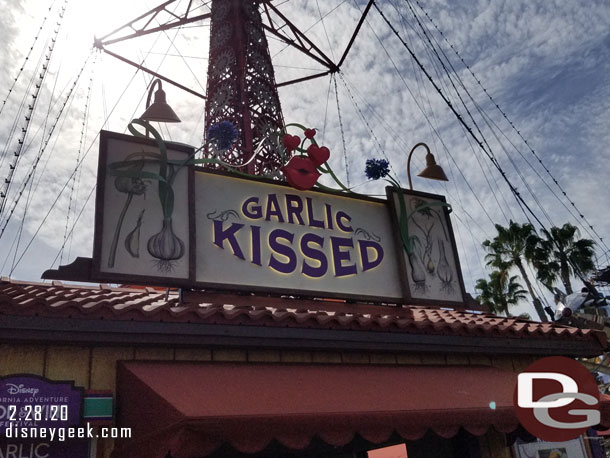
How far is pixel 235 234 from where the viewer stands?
284 inches

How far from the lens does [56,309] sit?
4852 mm

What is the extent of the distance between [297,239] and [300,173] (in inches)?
44.1

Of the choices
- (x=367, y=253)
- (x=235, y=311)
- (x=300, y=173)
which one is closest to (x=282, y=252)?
(x=300, y=173)

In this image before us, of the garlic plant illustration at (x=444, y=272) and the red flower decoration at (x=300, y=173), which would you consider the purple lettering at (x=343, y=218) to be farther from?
the garlic plant illustration at (x=444, y=272)

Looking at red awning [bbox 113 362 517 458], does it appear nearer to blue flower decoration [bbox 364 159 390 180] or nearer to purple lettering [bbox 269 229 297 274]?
purple lettering [bbox 269 229 297 274]

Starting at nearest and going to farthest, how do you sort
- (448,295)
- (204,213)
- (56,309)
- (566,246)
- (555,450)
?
(56,309)
(204,213)
(555,450)
(448,295)
(566,246)

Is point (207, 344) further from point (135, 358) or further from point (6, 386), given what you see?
point (6, 386)

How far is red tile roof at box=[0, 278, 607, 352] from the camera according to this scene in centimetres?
498

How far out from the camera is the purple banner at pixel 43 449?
15.0ft

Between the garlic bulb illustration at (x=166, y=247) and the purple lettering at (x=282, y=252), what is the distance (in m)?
1.36

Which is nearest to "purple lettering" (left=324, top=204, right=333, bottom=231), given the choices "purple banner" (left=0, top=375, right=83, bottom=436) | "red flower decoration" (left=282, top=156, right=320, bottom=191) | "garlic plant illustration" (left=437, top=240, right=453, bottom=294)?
"red flower decoration" (left=282, top=156, right=320, bottom=191)

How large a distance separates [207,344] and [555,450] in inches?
222

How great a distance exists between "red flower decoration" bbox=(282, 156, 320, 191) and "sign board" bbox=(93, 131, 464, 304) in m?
0.18

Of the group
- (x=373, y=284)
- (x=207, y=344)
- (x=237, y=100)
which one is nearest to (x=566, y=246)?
(x=237, y=100)
